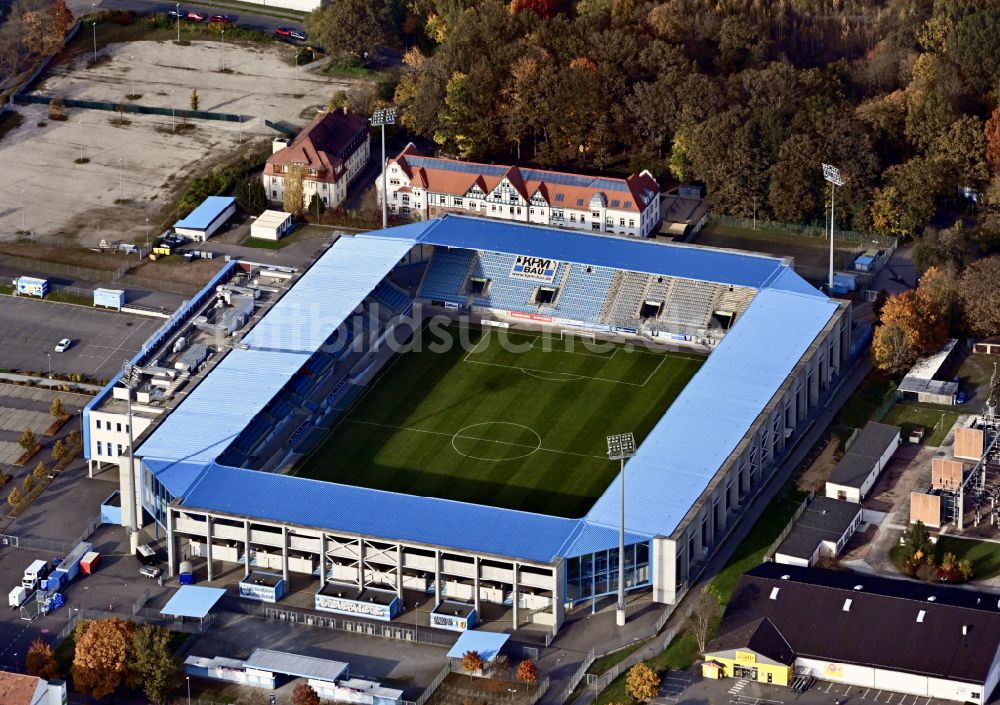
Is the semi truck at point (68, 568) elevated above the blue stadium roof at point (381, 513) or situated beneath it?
situated beneath

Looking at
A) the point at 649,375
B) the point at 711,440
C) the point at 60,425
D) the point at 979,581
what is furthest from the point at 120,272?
the point at 979,581

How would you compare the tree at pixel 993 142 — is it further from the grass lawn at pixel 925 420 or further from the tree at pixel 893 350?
the grass lawn at pixel 925 420

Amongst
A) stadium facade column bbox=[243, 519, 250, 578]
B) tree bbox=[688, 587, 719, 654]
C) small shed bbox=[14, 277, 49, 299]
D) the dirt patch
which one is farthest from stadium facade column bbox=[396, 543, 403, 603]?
small shed bbox=[14, 277, 49, 299]

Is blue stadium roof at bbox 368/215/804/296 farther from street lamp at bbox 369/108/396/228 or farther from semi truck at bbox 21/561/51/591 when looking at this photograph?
semi truck at bbox 21/561/51/591

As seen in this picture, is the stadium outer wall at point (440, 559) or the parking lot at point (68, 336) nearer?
the stadium outer wall at point (440, 559)

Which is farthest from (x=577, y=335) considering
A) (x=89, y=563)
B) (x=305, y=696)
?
(x=305, y=696)

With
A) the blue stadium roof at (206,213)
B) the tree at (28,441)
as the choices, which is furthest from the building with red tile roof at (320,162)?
the tree at (28,441)

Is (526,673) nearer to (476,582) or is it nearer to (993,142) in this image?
(476,582)
